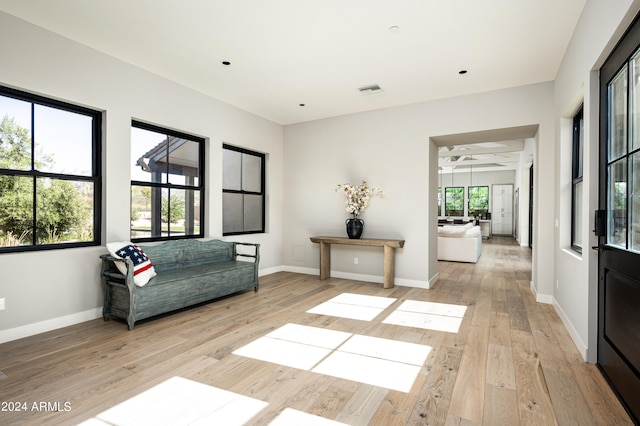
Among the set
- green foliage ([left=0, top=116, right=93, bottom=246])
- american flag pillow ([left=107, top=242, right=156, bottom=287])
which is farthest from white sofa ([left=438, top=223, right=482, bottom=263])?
green foliage ([left=0, top=116, right=93, bottom=246])

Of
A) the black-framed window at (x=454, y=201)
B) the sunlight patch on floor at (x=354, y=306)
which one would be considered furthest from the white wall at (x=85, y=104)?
the black-framed window at (x=454, y=201)

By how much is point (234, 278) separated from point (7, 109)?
2826mm

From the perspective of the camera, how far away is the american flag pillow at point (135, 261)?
3.21 meters

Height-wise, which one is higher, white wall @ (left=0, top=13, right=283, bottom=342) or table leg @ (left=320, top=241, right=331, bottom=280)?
white wall @ (left=0, top=13, right=283, bottom=342)

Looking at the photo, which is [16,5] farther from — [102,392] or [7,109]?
[102,392]

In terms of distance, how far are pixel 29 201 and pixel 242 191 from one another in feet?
9.47

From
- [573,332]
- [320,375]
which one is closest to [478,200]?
[573,332]

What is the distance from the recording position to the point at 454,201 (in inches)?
602

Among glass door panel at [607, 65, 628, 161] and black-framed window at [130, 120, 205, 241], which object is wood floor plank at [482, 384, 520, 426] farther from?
black-framed window at [130, 120, 205, 241]

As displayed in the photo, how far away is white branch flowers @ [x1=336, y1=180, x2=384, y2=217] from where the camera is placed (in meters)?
5.36

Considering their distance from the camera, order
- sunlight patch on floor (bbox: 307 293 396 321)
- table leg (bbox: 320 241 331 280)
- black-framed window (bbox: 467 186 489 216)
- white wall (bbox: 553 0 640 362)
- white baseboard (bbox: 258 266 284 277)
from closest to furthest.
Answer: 1. white wall (bbox: 553 0 640 362)
2. sunlight patch on floor (bbox: 307 293 396 321)
3. table leg (bbox: 320 241 331 280)
4. white baseboard (bbox: 258 266 284 277)
5. black-framed window (bbox: 467 186 489 216)

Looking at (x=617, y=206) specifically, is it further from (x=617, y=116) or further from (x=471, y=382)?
(x=471, y=382)

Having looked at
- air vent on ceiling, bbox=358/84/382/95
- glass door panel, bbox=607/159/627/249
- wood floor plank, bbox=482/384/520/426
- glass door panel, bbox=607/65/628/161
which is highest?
air vent on ceiling, bbox=358/84/382/95

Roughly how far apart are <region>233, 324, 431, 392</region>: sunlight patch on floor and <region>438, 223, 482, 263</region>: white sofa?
5.22 meters
